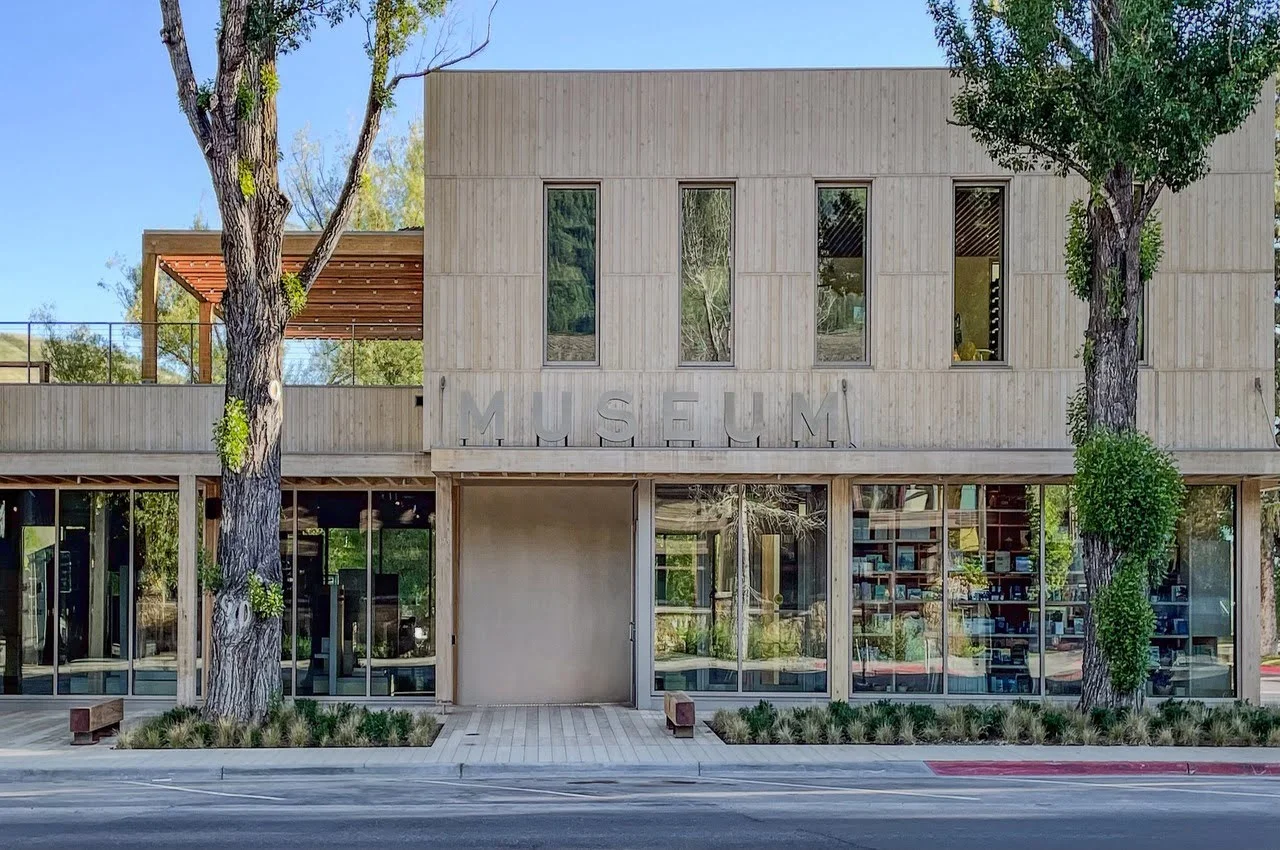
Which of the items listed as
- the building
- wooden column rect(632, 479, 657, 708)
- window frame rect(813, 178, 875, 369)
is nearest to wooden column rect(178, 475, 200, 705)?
the building

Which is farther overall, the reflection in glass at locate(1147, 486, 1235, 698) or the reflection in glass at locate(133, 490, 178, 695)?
the reflection in glass at locate(133, 490, 178, 695)

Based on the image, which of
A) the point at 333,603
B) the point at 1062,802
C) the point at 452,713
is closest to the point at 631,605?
the point at 452,713

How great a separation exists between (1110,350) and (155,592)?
13.9m

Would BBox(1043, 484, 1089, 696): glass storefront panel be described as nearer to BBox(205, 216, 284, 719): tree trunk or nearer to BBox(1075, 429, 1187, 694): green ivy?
BBox(1075, 429, 1187, 694): green ivy

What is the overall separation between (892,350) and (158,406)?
34.6ft

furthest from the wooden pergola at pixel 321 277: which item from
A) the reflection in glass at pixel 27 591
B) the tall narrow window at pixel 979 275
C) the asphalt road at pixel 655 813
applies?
the asphalt road at pixel 655 813

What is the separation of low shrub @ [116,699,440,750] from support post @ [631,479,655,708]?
Result: 348 centimetres

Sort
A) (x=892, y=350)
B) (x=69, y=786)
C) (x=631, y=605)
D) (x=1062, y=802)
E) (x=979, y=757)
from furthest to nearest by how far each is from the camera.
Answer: (x=631, y=605) < (x=892, y=350) < (x=979, y=757) < (x=69, y=786) < (x=1062, y=802)

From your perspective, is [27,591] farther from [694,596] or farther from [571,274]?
[694,596]

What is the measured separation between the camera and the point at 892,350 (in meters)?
16.8

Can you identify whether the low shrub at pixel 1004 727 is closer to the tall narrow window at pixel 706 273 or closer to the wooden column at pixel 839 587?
the wooden column at pixel 839 587

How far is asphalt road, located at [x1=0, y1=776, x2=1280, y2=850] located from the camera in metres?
9.59

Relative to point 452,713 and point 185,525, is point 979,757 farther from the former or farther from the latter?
point 185,525

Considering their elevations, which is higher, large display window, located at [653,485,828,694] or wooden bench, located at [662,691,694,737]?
large display window, located at [653,485,828,694]
